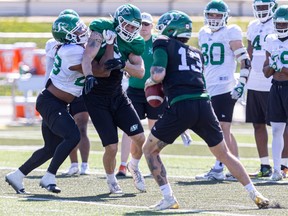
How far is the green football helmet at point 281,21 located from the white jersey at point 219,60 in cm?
64

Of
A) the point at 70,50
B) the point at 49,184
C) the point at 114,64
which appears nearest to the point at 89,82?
the point at 114,64

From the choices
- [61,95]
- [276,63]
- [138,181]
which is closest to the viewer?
[61,95]

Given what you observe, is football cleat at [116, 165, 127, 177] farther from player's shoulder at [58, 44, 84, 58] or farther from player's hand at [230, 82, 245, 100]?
player's shoulder at [58, 44, 84, 58]

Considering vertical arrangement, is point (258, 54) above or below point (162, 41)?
below

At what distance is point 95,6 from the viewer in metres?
41.2

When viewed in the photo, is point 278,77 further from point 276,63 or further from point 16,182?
point 16,182

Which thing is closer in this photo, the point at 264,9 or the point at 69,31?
the point at 69,31

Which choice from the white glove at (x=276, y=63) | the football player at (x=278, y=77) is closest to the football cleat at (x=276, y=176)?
the football player at (x=278, y=77)

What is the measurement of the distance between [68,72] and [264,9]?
282 cm

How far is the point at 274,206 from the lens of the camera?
28.0 feet

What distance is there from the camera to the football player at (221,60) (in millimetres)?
10930

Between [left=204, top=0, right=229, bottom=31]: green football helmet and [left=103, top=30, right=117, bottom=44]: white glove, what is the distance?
76.8 inches

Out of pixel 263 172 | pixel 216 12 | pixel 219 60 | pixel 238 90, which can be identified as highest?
pixel 216 12

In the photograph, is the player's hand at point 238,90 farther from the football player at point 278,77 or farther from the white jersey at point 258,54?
the white jersey at point 258,54
